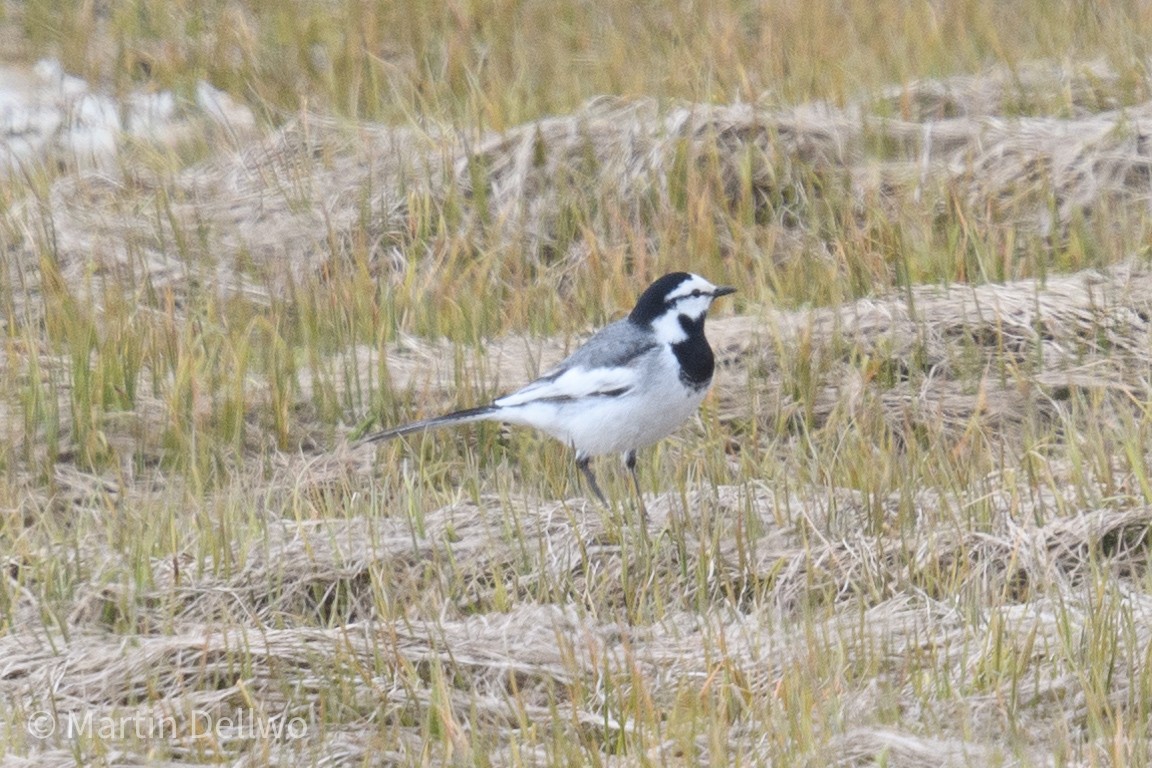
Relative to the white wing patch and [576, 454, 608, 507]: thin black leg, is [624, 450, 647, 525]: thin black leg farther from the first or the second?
the white wing patch

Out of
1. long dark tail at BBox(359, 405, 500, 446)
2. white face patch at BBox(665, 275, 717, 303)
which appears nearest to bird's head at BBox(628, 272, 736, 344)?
white face patch at BBox(665, 275, 717, 303)

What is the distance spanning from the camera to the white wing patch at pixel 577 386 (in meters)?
6.69

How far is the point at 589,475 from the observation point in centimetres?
665

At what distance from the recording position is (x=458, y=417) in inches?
267

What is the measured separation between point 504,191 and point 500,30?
7.15 ft

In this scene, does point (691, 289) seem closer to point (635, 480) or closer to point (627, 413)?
point (627, 413)

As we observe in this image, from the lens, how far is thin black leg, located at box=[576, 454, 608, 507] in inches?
247

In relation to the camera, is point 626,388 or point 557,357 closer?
point 626,388

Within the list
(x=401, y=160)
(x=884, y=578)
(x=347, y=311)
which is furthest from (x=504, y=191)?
(x=884, y=578)

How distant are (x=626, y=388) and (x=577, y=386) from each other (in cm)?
18

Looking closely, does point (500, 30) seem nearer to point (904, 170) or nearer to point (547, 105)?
point (547, 105)

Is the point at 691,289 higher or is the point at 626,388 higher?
the point at 691,289

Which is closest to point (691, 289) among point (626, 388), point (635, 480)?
point (626, 388)

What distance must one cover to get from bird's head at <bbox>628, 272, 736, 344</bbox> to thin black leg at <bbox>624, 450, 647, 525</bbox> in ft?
1.52
